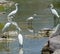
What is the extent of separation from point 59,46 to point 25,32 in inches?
272

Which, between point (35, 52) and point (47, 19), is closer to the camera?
point (35, 52)

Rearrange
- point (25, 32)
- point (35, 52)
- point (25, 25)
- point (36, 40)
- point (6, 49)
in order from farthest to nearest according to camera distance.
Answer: point (25, 25) < point (25, 32) < point (36, 40) < point (6, 49) < point (35, 52)

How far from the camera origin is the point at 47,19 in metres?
26.1

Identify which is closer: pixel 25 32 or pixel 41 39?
pixel 41 39

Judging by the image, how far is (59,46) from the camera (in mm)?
13719

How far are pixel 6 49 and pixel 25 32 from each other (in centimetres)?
439

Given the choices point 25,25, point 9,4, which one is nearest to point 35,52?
point 25,25

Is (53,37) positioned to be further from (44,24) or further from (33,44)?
(44,24)

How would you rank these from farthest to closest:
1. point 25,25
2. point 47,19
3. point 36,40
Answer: point 47,19 → point 25,25 → point 36,40

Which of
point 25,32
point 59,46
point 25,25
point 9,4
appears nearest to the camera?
point 59,46

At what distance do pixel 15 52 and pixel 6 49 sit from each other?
112 cm

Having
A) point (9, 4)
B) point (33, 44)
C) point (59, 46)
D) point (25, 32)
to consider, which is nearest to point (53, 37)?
point (59, 46)

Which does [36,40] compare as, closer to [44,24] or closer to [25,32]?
[25,32]

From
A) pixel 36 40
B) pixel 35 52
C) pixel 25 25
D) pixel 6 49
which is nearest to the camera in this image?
pixel 35 52
